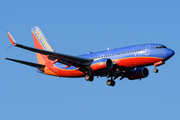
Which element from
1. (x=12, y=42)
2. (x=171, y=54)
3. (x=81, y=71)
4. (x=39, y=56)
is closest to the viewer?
(x=12, y=42)

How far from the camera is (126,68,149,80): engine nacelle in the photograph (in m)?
61.6

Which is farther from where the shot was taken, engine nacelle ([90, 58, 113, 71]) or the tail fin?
the tail fin

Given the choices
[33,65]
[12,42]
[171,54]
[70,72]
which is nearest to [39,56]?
[33,65]

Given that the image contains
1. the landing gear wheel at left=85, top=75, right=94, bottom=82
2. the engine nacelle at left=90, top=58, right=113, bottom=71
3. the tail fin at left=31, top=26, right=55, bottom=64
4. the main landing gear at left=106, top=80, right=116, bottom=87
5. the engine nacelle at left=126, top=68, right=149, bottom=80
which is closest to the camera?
the engine nacelle at left=90, top=58, right=113, bottom=71

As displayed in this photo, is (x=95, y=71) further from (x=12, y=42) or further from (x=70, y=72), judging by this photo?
(x=12, y=42)

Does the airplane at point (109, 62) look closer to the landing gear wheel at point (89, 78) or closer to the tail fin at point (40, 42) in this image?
the landing gear wheel at point (89, 78)

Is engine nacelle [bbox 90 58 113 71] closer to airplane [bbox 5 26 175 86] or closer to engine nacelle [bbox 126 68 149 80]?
airplane [bbox 5 26 175 86]

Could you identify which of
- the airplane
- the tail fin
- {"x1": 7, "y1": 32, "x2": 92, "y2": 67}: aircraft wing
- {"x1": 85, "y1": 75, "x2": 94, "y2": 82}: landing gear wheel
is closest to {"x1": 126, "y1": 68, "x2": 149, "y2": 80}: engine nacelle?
the airplane

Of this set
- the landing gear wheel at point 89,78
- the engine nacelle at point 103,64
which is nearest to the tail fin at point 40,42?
the landing gear wheel at point 89,78

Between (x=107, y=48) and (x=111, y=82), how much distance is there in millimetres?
5887

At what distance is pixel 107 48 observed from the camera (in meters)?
60.8

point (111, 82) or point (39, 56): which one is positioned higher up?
point (39, 56)

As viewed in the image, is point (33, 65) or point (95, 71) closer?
point (95, 71)

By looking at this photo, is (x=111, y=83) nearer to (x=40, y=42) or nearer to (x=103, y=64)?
(x=103, y=64)
